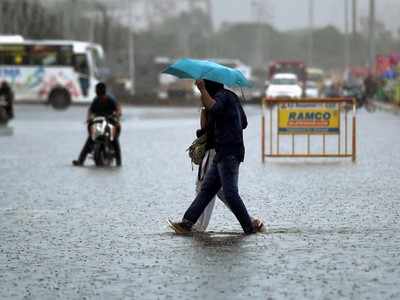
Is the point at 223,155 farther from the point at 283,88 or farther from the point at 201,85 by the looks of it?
the point at 283,88

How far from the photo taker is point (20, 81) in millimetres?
61500

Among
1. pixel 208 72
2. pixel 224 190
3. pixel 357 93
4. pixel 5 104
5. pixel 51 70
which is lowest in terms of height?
pixel 357 93

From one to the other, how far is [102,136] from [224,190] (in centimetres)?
1101

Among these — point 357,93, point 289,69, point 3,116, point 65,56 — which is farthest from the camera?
point 289,69

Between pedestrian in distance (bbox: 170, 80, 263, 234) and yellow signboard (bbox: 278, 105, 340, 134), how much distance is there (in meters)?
12.2

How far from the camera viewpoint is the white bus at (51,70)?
200 feet

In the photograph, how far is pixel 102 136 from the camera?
2325 cm

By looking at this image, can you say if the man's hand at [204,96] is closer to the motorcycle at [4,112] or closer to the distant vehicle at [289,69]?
the motorcycle at [4,112]

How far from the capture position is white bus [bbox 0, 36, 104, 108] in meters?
61.0

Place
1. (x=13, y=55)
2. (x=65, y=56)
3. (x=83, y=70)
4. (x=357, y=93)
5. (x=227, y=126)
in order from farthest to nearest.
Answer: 1. (x=13, y=55)
2. (x=65, y=56)
3. (x=83, y=70)
4. (x=357, y=93)
5. (x=227, y=126)

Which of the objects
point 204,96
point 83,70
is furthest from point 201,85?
point 83,70

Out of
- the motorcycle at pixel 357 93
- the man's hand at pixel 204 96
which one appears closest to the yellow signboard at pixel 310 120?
the man's hand at pixel 204 96

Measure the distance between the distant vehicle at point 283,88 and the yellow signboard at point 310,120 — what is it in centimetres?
3746

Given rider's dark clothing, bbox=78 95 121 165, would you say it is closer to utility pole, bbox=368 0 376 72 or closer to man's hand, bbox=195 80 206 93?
man's hand, bbox=195 80 206 93
